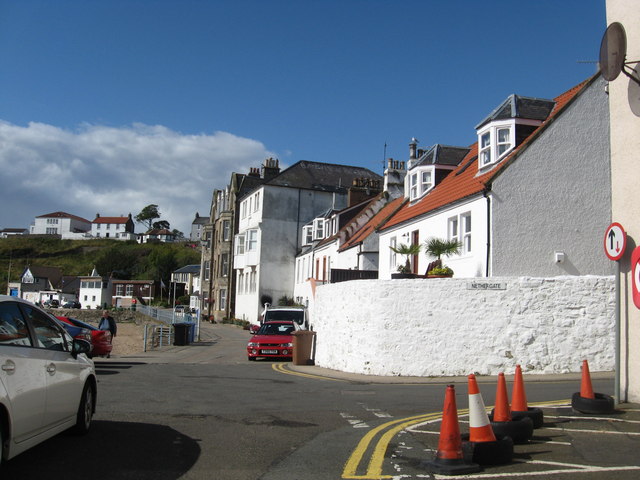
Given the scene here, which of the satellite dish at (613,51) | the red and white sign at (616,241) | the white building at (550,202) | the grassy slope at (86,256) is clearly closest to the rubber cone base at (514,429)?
the red and white sign at (616,241)

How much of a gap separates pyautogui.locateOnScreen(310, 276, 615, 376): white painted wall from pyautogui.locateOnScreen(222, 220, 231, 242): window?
41373 mm

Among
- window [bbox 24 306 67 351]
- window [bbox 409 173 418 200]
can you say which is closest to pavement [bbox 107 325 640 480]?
window [bbox 24 306 67 351]

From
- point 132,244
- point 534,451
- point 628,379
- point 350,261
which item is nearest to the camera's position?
point 534,451

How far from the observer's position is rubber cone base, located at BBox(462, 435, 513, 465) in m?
6.00

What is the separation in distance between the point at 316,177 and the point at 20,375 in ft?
152

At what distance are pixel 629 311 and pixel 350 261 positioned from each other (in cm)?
2591

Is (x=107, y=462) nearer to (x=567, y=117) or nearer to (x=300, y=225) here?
(x=567, y=117)

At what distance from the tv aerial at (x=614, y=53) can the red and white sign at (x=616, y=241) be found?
2.38 m

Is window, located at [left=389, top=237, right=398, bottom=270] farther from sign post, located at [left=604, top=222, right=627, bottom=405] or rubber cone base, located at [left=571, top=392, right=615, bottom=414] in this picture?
rubber cone base, located at [left=571, top=392, right=615, bottom=414]

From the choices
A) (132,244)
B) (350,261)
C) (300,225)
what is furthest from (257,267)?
(132,244)

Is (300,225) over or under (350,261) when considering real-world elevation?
over

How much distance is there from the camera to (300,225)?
48.9 meters

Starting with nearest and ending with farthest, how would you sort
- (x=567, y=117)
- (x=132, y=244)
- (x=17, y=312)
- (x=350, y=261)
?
(x=17, y=312) < (x=567, y=117) < (x=350, y=261) < (x=132, y=244)

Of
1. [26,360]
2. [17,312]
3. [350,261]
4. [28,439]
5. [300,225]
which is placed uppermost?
[300,225]
